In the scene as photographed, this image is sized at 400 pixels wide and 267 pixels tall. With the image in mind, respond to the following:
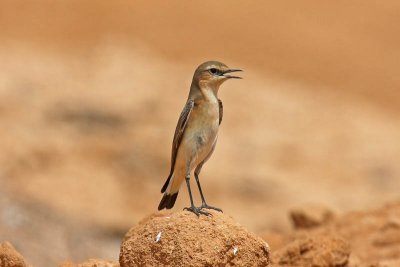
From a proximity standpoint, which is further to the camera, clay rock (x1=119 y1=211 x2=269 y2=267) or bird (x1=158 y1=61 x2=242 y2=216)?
bird (x1=158 y1=61 x2=242 y2=216)

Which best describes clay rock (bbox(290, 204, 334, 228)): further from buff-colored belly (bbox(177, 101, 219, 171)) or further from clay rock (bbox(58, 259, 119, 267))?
clay rock (bbox(58, 259, 119, 267))

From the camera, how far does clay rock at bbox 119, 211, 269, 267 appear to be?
8.23 meters

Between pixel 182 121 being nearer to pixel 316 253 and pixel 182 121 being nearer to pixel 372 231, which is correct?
pixel 316 253

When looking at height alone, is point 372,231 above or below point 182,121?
above

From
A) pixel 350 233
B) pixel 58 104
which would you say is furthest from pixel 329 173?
pixel 350 233

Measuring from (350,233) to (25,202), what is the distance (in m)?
6.02

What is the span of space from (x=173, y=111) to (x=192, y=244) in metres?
14.6

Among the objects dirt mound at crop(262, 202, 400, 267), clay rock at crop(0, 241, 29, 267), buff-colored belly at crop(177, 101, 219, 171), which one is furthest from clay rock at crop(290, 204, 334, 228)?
clay rock at crop(0, 241, 29, 267)

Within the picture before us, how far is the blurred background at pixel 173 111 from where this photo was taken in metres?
18.8

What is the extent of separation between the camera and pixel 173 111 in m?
22.8

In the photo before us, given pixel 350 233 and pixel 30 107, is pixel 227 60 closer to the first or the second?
pixel 30 107

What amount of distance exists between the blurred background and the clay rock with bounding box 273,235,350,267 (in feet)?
14.9

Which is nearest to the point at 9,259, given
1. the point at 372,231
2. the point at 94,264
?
the point at 94,264

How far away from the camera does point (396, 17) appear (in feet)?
112
